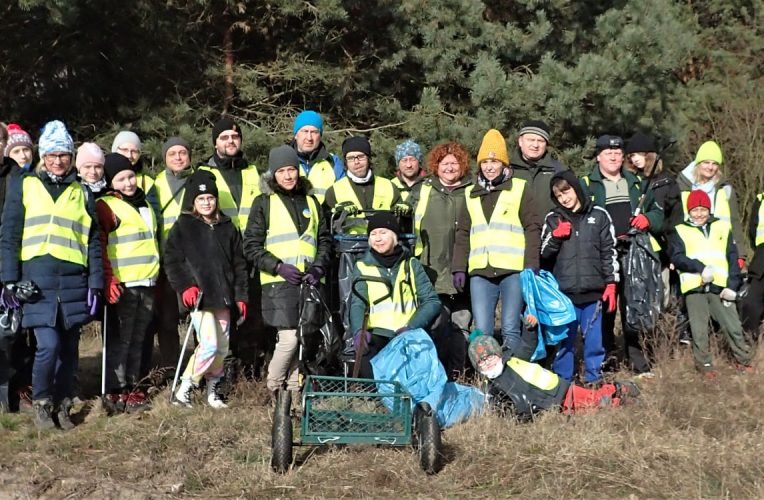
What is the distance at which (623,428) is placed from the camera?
6516mm

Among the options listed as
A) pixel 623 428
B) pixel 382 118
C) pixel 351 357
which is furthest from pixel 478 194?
pixel 382 118

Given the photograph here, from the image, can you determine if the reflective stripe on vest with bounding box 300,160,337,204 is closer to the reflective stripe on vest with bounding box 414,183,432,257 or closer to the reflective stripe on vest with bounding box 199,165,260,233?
the reflective stripe on vest with bounding box 199,165,260,233

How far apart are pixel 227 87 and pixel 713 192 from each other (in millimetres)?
6185

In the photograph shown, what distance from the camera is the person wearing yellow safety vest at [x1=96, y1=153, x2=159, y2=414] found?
737 cm

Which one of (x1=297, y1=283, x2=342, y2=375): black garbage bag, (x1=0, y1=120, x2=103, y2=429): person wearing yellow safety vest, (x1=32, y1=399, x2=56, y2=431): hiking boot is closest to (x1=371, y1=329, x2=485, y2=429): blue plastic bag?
(x1=297, y1=283, x2=342, y2=375): black garbage bag

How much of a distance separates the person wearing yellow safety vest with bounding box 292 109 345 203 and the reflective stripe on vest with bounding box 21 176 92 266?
2.16m

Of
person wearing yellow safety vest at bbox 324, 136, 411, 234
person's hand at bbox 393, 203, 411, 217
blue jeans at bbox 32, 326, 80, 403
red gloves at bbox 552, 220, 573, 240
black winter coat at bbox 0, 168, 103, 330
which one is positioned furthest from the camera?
person wearing yellow safety vest at bbox 324, 136, 411, 234

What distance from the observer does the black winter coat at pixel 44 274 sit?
22.2 ft

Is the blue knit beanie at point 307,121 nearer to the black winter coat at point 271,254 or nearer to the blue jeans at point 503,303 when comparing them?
the black winter coat at point 271,254

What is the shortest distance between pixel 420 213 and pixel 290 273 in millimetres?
1400

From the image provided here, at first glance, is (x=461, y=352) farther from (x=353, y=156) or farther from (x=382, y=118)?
(x=382, y=118)

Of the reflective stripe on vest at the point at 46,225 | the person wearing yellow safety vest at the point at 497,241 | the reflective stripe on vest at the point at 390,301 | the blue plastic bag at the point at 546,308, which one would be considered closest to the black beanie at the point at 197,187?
the reflective stripe on vest at the point at 46,225

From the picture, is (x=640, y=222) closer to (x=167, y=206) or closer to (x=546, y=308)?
(x=546, y=308)

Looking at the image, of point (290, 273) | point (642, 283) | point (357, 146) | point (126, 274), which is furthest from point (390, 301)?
point (642, 283)
